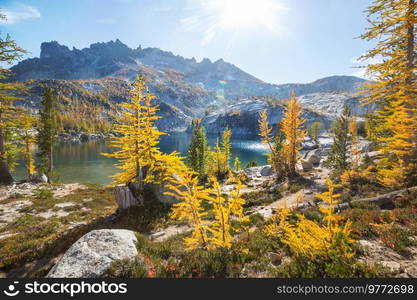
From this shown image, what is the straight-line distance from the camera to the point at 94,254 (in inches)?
246

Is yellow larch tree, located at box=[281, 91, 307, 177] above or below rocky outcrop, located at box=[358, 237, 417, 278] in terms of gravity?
above

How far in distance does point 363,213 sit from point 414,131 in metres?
6.30

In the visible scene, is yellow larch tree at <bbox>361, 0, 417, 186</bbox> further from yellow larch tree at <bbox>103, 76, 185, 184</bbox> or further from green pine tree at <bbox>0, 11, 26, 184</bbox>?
green pine tree at <bbox>0, 11, 26, 184</bbox>

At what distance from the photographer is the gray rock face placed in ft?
18.6

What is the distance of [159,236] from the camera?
11.2 meters

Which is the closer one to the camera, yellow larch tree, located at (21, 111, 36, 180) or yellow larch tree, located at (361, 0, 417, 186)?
yellow larch tree, located at (361, 0, 417, 186)

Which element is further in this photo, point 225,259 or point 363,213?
point 363,213

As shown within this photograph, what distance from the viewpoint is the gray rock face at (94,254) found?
566cm

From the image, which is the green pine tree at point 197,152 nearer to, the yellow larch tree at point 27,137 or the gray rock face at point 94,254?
the yellow larch tree at point 27,137

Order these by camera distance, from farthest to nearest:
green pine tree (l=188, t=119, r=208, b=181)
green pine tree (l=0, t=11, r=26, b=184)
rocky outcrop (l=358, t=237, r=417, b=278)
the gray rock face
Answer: green pine tree (l=188, t=119, r=208, b=181) < green pine tree (l=0, t=11, r=26, b=184) < the gray rock face < rocky outcrop (l=358, t=237, r=417, b=278)

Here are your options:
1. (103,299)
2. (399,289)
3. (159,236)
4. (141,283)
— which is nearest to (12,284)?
(103,299)

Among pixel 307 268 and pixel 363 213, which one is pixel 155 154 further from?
pixel 363 213

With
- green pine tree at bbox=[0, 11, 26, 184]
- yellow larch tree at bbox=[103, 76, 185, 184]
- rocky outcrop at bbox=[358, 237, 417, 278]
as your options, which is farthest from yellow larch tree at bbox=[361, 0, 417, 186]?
green pine tree at bbox=[0, 11, 26, 184]

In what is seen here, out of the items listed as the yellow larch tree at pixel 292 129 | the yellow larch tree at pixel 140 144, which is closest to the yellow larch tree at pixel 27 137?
the yellow larch tree at pixel 140 144
